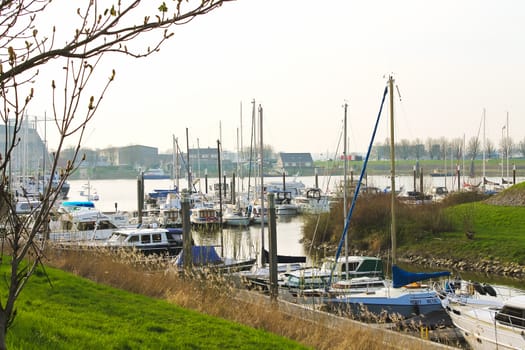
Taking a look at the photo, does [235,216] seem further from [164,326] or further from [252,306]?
[164,326]

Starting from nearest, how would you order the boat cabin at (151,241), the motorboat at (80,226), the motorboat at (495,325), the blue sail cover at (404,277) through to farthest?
the motorboat at (495,325) < the blue sail cover at (404,277) < the motorboat at (80,226) < the boat cabin at (151,241)

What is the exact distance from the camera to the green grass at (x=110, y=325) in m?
8.05

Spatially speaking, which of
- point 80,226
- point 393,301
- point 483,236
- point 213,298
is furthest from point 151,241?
point 483,236

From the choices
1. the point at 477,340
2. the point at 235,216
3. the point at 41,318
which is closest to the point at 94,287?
the point at 41,318

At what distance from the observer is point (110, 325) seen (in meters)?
9.62

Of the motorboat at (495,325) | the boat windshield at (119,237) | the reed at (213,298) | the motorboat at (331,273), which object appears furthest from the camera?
the boat windshield at (119,237)

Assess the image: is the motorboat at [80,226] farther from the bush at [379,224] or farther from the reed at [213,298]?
the bush at [379,224]

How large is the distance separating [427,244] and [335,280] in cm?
1390

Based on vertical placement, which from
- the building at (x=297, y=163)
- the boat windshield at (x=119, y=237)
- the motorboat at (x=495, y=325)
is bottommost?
the motorboat at (x=495, y=325)

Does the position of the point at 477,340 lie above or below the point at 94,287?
below

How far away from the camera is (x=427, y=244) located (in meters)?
34.8

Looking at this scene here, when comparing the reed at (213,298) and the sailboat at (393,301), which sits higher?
the reed at (213,298)

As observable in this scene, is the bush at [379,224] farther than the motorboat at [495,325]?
Yes

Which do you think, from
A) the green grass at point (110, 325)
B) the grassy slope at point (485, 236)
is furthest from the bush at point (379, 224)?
the green grass at point (110, 325)
